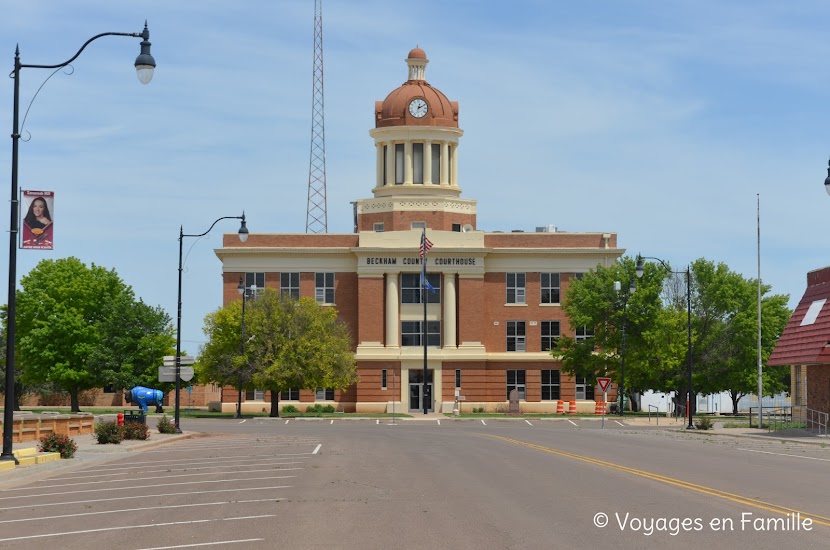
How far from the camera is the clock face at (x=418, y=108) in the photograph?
295 ft

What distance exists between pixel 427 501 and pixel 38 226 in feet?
43.3

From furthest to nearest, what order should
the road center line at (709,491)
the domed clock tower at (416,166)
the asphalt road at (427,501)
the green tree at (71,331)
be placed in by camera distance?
the domed clock tower at (416,166)
the green tree at (71,331)
the road center line at (709,491)
the asphalt road at (427,501)

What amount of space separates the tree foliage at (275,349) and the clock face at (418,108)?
1818 cm

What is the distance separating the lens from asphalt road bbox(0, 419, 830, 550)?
14594 millimetres

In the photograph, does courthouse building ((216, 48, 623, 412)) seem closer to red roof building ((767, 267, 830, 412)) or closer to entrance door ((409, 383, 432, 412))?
entrance door ((409, 383, 432, 412))

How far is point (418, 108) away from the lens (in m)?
90.1

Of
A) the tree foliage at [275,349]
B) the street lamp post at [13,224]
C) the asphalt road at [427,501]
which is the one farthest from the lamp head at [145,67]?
the tree foliage at [275,349]

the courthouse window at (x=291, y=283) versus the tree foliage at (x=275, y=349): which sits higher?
the courthouse window at (x=291, y=283)

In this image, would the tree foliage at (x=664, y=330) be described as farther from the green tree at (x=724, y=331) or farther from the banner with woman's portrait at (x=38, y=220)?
the banner with woman's portrait at (x=38, y=220)

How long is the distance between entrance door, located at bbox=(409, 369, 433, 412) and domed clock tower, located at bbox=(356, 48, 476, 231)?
10744 millimetres

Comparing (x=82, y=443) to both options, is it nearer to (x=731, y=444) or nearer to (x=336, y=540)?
(x=731, y=444)

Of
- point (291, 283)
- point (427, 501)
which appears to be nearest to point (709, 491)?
point (427, 501)

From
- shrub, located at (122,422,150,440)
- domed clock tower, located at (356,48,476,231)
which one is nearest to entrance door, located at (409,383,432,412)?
domed clock tower, located at (356,48,476,231)

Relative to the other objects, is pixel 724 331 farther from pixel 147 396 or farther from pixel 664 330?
pixel 147 396
